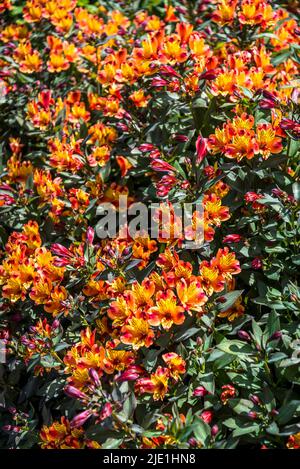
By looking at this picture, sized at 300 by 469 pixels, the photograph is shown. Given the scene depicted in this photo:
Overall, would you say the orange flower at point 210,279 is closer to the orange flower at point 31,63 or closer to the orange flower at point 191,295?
the orange flower at point 191,295

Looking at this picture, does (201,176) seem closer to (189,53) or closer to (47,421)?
(189,53)

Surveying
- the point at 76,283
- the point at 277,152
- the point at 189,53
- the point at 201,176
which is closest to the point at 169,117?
the point at 189,53

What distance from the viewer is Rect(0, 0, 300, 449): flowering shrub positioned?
1.80m

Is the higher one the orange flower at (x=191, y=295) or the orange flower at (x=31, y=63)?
the orange flower at (x=31, y=63)

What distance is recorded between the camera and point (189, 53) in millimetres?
2436

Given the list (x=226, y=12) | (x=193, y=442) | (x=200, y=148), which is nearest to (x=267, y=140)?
(x=200, y=148)

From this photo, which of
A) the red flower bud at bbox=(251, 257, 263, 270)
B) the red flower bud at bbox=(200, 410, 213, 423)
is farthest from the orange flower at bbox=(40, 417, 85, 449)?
the red flower bud at bbox=(251, 257, 263, 270)

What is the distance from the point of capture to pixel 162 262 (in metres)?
1.96

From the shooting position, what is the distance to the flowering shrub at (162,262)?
1.80 meters

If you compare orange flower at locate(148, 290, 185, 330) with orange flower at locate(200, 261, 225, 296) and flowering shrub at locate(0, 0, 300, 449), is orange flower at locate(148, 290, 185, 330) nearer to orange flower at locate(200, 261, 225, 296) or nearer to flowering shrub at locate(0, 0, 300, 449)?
flowering shrub at locate(0, 0, 300, 449)

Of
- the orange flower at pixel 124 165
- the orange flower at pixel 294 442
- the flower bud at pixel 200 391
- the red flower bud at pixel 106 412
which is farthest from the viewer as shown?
the orange flower at pixel 124 165

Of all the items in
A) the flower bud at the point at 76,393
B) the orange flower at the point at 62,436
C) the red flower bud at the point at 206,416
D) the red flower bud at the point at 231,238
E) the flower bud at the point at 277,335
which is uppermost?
the red flower bud at the point at 231,238

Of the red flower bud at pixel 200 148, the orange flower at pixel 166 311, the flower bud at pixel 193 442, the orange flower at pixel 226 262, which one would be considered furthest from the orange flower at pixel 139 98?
the flower bud at pixel 193 442

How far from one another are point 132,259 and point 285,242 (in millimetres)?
536
